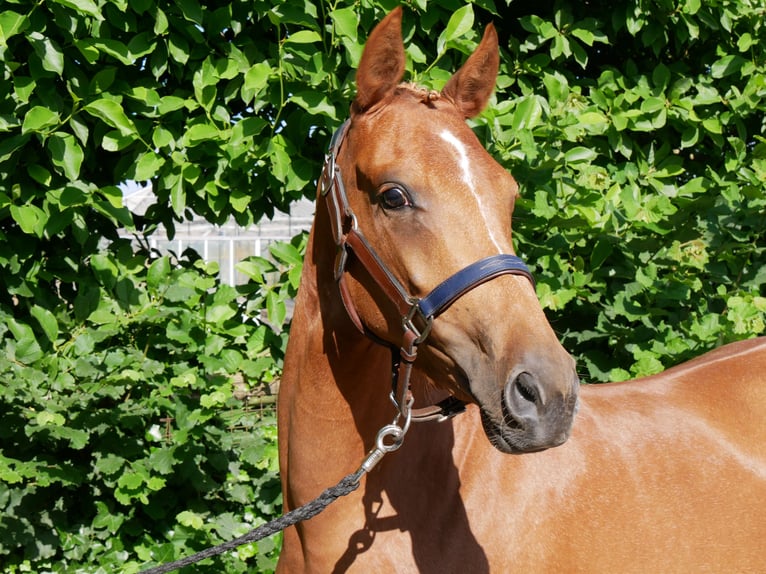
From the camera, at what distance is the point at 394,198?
170 cm

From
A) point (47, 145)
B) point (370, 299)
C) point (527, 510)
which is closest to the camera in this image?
point (370, 299)

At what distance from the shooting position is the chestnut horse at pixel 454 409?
1565 millimetres

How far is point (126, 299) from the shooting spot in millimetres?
3197

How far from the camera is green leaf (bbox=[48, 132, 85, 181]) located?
2873 millimetres

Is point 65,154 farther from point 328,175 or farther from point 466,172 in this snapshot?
point 466,172

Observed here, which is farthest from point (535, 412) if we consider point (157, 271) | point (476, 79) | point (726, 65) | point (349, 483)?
point (726, 65)

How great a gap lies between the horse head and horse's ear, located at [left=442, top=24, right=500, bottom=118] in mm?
69

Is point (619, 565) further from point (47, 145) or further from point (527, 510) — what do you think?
point (47, 145)

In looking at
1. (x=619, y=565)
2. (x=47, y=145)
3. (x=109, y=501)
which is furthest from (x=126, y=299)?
(x=619, y=565)

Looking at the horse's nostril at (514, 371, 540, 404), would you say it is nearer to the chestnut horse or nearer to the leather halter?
the chestnut horse

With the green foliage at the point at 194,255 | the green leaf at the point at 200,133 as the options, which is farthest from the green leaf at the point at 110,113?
the green leaf at the point at 200,133

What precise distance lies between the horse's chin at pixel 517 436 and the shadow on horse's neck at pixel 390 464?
0.40m

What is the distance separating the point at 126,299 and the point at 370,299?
1745 mm

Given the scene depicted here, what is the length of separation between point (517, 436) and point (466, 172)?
22.7 inches
